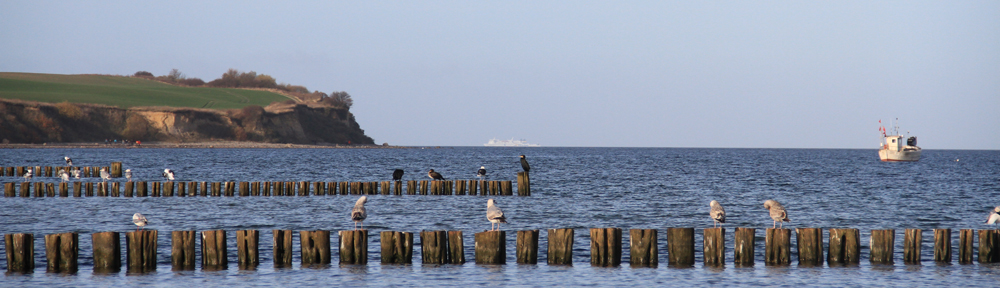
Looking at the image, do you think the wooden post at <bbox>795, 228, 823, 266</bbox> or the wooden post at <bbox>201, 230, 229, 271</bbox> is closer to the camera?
the wooden post at <bbox>201, 230, 229, 271</bbox>

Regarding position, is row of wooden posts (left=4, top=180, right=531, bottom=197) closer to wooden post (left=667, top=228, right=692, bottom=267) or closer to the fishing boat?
wooden post (left=667, top=228, right=692, bottom=267)

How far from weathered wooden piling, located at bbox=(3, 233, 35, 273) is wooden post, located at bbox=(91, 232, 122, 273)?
1064 millimetres

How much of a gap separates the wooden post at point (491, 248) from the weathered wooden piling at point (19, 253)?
7.81 meters

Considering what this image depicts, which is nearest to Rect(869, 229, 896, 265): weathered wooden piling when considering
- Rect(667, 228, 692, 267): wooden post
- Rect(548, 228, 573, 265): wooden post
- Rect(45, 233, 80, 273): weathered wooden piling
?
Rect(667, 228, 692, 267): wooden post

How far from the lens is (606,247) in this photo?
14.4 m

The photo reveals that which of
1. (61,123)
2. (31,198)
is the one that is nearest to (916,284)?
(31,198)

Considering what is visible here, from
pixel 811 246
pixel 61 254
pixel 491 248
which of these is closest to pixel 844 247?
pixel 811 246

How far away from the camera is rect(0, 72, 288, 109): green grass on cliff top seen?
474 feet

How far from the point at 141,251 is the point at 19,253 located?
2008 millimetres

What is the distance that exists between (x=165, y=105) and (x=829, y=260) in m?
160

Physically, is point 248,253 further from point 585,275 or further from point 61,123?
point 61,123

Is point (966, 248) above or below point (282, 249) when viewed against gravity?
above

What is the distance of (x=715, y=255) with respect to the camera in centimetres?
1442

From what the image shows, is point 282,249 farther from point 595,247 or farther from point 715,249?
point 715,249
